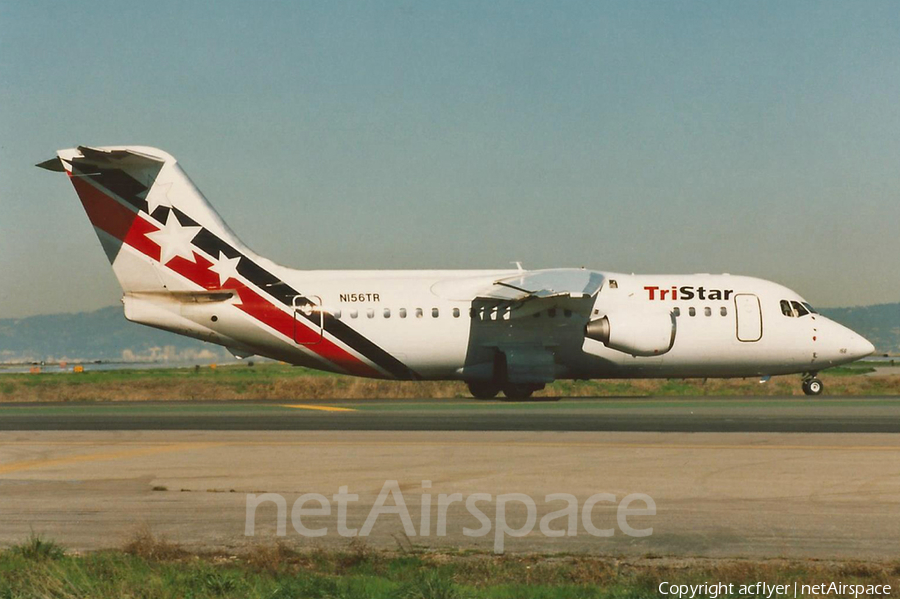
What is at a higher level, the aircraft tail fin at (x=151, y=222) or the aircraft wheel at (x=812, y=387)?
the aircraft tail fin at (x=151, y=222)

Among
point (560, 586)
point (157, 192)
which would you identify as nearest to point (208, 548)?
point (560, 586)

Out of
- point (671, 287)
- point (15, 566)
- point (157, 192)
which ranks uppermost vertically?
point (157, 192)

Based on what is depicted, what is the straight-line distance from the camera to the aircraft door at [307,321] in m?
30.3

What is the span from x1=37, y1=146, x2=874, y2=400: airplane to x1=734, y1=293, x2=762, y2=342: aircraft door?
0.15 ft

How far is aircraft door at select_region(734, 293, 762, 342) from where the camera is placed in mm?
32469

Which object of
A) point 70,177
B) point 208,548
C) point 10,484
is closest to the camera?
point 208,548

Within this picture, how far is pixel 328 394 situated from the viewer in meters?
38.0

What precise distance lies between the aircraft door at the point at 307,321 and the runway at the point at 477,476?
6658 mm

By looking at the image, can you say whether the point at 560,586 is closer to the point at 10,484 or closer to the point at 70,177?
the point at 10,484

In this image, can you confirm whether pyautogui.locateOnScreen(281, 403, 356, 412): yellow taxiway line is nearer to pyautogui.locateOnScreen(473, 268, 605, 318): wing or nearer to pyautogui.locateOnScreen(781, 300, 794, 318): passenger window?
pyautogui.locateOnScreen(473, 268, 605, 318): wing

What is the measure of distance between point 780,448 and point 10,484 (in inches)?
478

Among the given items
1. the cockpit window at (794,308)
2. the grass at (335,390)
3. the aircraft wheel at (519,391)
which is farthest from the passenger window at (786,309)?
the aircraft wheel at (519,391)

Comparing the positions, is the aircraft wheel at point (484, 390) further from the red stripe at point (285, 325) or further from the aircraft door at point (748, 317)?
the aircraft door at point (748, 317)

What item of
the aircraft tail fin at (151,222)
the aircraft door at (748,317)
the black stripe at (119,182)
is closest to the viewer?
the black stripe at (119,182)
